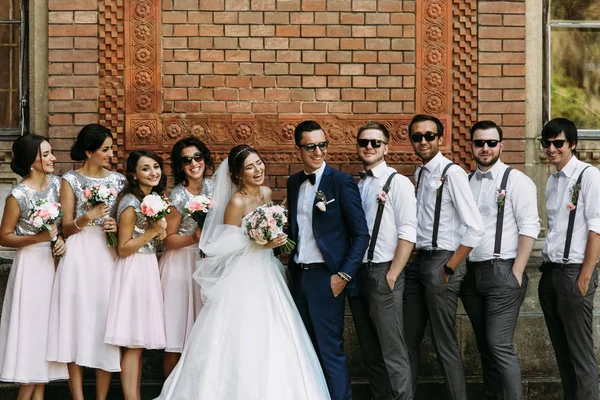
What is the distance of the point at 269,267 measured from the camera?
7621 millimetres

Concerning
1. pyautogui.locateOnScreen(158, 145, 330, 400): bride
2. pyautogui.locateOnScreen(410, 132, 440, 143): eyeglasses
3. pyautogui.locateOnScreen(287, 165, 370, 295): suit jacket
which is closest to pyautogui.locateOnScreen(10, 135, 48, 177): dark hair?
pyautogui.locateOnScreen(158, 145, 330, 400): bride

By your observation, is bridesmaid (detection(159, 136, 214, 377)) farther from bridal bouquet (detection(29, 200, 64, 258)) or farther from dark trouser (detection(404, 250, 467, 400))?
dark trouser (detection(404, 250, 467, 400))

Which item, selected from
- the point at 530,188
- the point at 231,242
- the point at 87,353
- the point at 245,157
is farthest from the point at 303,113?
the point at 87,353

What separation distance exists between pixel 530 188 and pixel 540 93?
5.37 feet

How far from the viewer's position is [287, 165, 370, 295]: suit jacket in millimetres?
7363

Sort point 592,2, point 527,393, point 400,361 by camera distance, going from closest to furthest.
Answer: point 400,361, point 527,393, point 592,2

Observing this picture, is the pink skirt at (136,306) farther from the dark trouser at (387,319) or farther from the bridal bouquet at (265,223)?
the dark trouser at (387,319)

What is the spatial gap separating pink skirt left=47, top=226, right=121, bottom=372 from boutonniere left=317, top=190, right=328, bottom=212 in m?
1.75

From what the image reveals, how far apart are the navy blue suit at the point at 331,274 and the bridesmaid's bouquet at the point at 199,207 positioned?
84 centimetres

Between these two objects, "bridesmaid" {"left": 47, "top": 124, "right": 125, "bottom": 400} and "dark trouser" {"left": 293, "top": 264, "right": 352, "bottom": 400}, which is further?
"bridesmaid" {"left": 47, "top": 124, "right": 125, "bottom": 400}

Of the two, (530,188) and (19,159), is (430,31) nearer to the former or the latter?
(530,188)

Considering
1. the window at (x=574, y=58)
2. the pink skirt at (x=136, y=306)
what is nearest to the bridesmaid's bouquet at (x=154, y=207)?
the pink skirt at (x=136, y=306)

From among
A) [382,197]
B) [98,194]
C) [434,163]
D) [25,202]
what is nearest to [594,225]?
[434,163]

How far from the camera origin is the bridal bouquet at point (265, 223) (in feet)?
24.0
